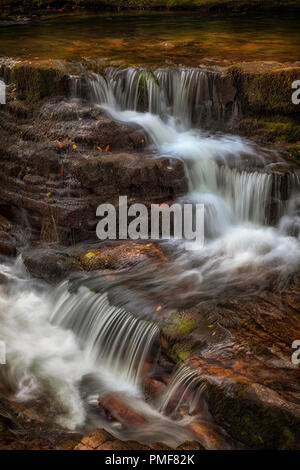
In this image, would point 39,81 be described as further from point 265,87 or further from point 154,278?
point 154,278

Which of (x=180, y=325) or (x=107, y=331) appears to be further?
(x=107, y=331)

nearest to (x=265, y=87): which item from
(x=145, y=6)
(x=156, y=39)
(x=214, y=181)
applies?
(x=214, y=181)

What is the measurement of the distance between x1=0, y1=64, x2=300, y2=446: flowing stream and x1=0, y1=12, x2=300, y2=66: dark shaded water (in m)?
1.18

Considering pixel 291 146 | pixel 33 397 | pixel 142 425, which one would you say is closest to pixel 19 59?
pixel 291 146

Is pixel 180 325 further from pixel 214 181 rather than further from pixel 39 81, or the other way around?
pixel 39 81

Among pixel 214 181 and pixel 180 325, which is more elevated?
pixel 214 181

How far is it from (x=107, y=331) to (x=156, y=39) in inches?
342

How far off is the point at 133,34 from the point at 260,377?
1064 centimetres

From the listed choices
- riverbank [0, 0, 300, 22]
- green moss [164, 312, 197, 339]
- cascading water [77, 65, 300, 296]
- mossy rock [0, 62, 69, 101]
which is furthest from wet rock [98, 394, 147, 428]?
riverbank [0, 0, 300, 22]

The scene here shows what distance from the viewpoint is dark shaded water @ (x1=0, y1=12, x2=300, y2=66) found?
405 inches

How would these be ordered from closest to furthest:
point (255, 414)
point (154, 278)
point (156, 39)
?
point (255, 414) < point (154, 278) < point (156, 39)

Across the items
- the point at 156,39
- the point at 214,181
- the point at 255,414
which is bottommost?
the point at 255,414

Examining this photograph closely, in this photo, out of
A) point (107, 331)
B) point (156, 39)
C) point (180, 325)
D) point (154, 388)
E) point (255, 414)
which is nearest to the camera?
point (255, 414)

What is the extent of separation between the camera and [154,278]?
20.9ft
